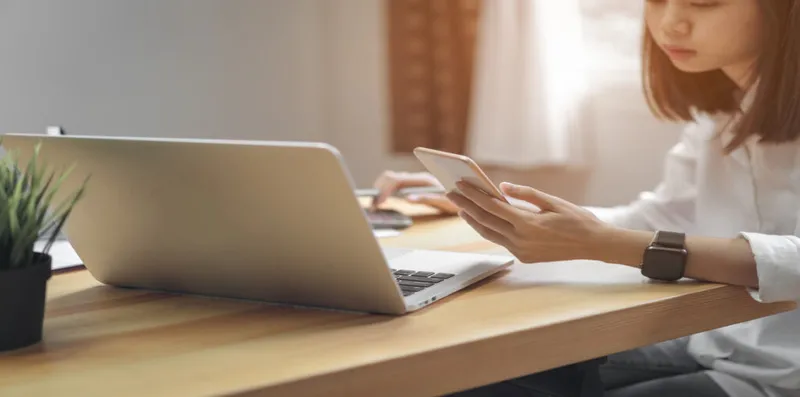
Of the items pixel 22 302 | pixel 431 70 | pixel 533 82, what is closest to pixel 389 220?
pixel 22 302

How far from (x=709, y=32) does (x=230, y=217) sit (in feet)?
2.15

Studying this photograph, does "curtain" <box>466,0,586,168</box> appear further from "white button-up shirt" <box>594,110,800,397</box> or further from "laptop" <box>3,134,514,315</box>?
"laptop" <box>3,134,514,315</box>

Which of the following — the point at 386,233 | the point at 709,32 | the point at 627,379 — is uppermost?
the point at 709,32

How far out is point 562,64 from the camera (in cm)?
195

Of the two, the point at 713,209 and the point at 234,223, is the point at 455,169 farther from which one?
the point at 713,209

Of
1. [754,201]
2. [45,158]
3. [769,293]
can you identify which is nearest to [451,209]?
[754,201]

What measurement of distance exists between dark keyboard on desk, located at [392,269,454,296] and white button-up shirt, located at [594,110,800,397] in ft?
1.05

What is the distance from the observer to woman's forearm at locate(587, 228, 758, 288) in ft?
2.86

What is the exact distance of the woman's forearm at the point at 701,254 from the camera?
0.87m

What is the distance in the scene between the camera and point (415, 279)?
884mm

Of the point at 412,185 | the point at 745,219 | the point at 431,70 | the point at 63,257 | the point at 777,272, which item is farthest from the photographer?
the point at 431,70

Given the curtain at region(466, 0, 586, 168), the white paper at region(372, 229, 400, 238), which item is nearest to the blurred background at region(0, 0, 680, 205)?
the curtain at region(466, 0, 586, 168)

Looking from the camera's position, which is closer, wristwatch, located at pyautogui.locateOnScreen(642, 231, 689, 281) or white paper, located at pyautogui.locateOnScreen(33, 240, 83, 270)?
wristwatch, located at pyautogui.locateOnScreen(642, 231, 689, 281)

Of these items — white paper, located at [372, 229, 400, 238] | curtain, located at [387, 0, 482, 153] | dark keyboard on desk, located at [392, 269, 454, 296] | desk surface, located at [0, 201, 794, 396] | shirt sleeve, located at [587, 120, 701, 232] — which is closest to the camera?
desk surface, located at [0, 201, 794, 396]
